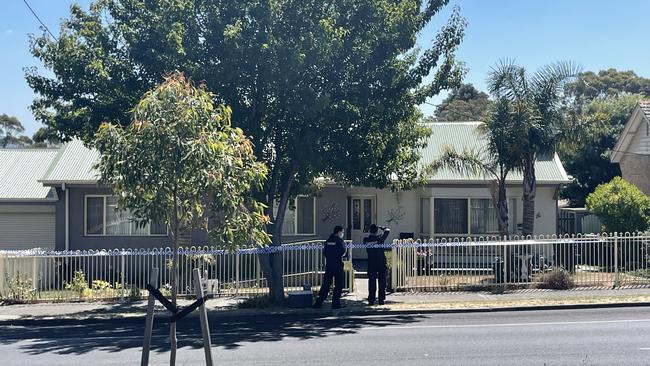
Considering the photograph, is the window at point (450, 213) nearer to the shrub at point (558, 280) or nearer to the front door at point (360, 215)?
the front door at point (360, 215)

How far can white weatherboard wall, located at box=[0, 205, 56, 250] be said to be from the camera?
77.7ft

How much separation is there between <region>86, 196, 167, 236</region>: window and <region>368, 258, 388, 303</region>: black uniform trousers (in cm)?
893

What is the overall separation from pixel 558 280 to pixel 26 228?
671 inches

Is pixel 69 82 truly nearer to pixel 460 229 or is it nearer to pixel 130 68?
pixel 130 68

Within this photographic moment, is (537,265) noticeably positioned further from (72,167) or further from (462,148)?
(72,167)

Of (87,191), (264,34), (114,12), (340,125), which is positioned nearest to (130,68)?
(114,12)

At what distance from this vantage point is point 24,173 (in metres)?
24.8

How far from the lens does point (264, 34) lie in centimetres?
1378

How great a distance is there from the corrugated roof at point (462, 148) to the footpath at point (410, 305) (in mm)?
5591

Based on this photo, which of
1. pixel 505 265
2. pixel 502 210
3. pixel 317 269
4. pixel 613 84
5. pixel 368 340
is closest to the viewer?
pixel 368 340

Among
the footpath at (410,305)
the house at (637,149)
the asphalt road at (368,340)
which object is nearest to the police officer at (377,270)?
the footpath at (410,305)

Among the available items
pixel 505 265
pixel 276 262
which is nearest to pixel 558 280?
pixel 505 265

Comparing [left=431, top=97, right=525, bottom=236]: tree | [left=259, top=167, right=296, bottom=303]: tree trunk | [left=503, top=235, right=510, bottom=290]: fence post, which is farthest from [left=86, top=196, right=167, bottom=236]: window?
[left=503, top=235, right=510, bottom=290]: fence post

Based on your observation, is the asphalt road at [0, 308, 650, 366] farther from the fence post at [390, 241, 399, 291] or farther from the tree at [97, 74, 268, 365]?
the tree at [97, 74, 268, 365]
